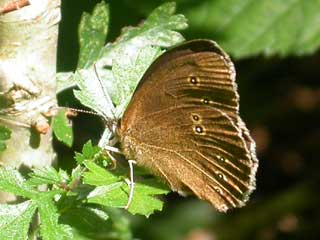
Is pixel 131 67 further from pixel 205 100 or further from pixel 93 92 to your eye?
pixel 205 100

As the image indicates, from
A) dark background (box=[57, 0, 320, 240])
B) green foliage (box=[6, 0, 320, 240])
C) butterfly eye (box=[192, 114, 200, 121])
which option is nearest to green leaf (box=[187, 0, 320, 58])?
dark background (box=[57, 0, 320, 240])

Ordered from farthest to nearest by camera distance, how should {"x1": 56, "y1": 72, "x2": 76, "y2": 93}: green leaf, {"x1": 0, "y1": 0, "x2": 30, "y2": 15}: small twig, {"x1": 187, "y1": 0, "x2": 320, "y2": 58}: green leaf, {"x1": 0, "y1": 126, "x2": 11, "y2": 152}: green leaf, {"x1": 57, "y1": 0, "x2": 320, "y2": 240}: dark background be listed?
{"x1": 57, "y1": 0, "x2": 320, "y2": 240}: dark background < {"x1": 187, "y1": 0, "x2": 320, "y2": 58}: green leaf < {"x1": 56, "y1": 72, "x2": 76, "y2": 93}: green leaf < {"x1": 0, "y1": 126, "x2": 11, "y2": 152}: green leaf < {"x1": 0, "y1": 0, "x2": 30, "y2": 15}: small twig

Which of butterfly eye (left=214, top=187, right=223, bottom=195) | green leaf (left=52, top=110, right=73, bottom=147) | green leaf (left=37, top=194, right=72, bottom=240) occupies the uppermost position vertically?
green leaf (left=52, top=110, right=73, bottom=147)

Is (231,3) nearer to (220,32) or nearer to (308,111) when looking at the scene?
(220,32)

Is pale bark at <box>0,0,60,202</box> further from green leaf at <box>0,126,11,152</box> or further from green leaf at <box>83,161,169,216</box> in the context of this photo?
green leaf at <box>83,161,169,216</box>

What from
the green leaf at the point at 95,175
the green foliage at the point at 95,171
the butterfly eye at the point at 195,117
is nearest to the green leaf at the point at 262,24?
the green foliage at the point at 95,171

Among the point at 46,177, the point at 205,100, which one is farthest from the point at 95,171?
the point at 205,100
